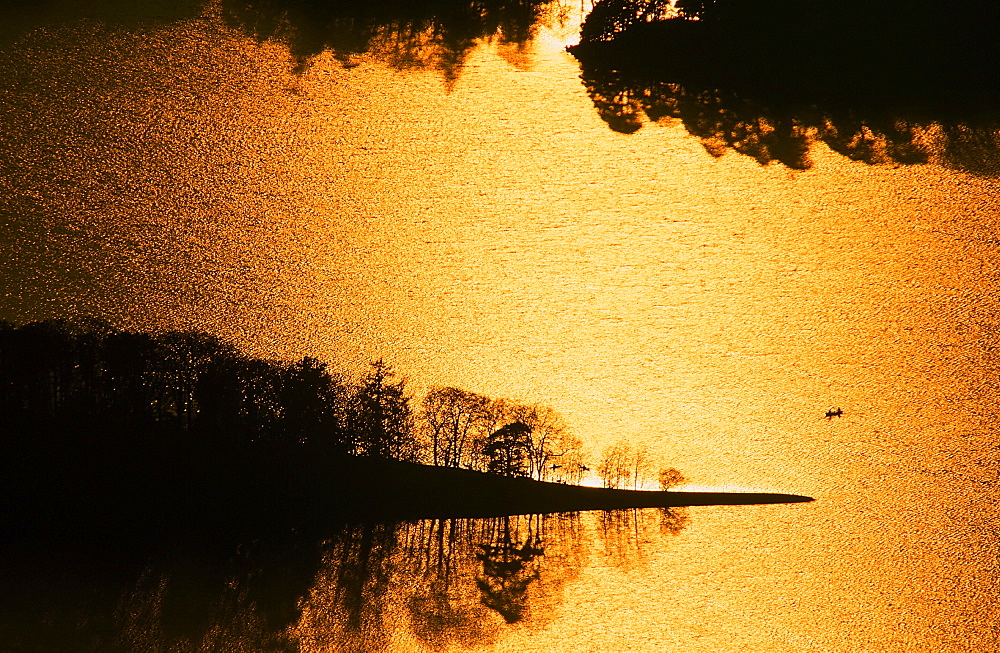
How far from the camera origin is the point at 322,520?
16.0 ft

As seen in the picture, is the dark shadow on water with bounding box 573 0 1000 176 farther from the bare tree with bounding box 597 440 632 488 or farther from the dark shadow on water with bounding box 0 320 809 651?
the dark shadow on water with bounding box 0 320 809 651

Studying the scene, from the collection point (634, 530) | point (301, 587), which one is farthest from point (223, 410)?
point (634, 530)

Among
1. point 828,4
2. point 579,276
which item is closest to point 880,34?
point 828,4

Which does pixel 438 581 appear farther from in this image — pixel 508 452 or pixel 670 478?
pixel 670 478

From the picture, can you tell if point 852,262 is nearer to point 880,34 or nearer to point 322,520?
point 880,34

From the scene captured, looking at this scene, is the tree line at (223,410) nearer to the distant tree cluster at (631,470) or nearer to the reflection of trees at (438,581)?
the distant tree cluster at (631,470)

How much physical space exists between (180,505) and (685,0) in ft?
15.3

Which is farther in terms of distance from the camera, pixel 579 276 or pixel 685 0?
pixel 685 0

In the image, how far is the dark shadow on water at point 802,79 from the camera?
7059 mm

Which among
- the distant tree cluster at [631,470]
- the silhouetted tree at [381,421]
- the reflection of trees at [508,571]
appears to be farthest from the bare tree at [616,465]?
the silhouetted tree at [381,421]

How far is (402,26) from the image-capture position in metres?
7.64

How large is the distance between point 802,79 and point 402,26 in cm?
266

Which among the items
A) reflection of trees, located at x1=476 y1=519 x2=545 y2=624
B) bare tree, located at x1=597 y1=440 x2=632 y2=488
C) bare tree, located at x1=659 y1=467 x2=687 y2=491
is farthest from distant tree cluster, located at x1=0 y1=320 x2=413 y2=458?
bare tree, located at x1=659 y1=467 x2=687 y2=491

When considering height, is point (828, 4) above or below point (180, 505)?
above
